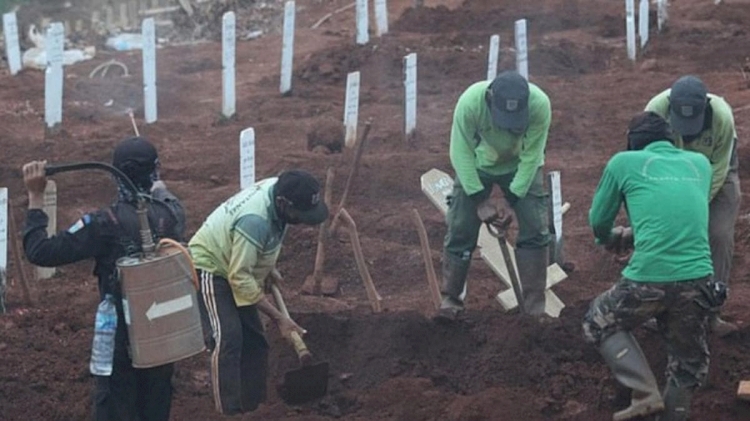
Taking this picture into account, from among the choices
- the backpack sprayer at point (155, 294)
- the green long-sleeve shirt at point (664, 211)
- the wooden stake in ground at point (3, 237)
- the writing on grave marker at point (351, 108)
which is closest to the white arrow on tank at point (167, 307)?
the backpack sprayer at point (155, 294)

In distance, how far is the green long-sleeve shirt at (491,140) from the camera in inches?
354

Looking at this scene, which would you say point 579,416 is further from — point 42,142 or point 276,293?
point 42,142

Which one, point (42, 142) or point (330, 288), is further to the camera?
point (42, 142)

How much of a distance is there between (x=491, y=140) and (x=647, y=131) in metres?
2.10

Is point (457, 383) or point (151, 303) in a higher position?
point (151, 303)

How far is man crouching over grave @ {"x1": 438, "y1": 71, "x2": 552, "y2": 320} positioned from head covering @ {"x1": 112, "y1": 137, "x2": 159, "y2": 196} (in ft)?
8.75

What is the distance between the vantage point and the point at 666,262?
22.7 ft

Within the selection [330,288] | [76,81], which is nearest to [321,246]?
[330,288]

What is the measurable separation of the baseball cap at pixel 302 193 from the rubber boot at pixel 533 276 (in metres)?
2.26

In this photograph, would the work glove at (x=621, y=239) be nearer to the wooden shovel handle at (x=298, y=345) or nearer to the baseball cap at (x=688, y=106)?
the baseball cap at (x=688, y=106)

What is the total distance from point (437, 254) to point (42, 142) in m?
6.06

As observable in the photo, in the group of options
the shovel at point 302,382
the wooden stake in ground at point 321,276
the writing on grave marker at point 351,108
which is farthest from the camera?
the writing on grave marker at point 351,108

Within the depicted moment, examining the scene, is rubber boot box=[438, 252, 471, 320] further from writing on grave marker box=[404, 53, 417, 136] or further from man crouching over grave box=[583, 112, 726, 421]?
writing on grave marker box=[404, 53, 417, 136]

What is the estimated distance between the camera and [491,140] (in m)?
9.09
